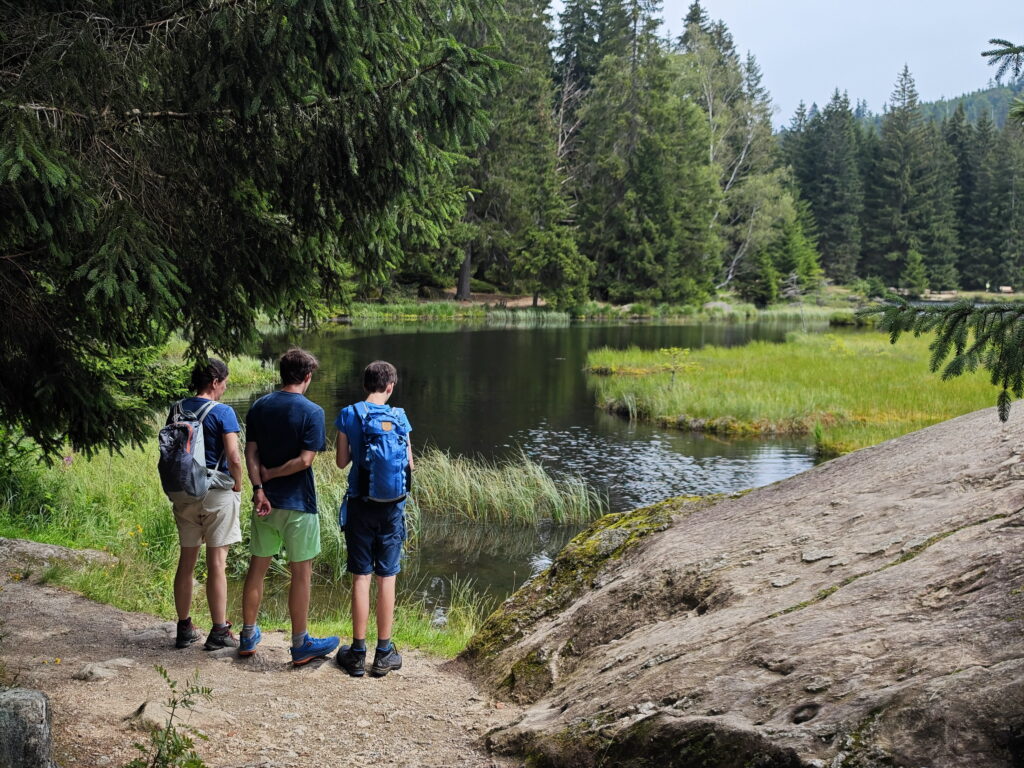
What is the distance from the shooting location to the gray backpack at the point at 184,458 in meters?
4.60

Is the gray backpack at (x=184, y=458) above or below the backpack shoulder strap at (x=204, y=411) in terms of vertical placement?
below

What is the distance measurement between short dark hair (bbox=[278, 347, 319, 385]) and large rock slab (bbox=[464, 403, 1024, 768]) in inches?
72.3

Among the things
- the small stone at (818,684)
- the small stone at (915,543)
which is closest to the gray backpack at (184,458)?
the small stone at (818,684)

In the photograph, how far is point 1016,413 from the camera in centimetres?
523

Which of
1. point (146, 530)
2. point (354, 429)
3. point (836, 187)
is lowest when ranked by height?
point (146, 530)

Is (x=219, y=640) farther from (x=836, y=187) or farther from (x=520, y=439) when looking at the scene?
(x=836, y=187)

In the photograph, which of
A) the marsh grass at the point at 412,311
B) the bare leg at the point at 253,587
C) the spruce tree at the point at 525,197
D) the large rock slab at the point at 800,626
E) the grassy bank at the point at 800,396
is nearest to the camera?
the large rock slab at the point at 800,626

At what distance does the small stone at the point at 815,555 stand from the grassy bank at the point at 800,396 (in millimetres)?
11987

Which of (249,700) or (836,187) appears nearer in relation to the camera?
(249,700)

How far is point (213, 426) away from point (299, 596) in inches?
40.3

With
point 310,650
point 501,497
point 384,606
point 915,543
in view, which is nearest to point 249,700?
point 310,650

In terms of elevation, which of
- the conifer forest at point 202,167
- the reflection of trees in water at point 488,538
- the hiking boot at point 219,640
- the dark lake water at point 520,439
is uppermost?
the conifer forest at point 202,167

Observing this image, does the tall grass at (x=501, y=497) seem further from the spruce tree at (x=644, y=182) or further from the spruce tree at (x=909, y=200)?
the spruce tree at (x=909, y=200)

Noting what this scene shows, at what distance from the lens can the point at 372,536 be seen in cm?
473
